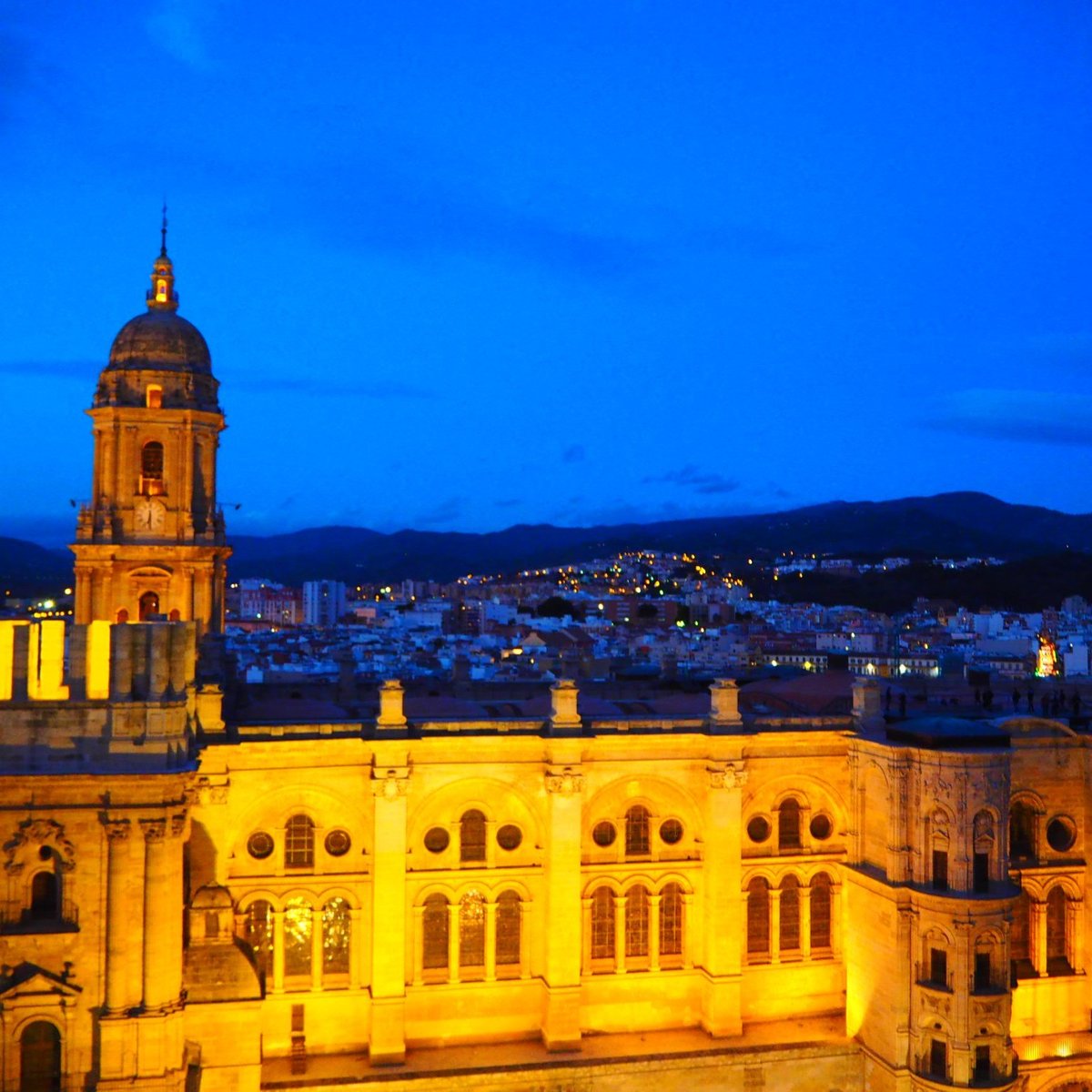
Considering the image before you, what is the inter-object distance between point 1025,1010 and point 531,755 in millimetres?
15403

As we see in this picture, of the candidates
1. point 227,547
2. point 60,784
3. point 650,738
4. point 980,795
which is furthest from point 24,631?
point 980,795

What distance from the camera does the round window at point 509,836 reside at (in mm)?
29750

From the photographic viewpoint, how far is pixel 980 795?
2839 centimetres

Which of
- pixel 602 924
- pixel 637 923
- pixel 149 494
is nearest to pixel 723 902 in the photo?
pixel 637 923

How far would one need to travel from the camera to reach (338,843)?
94.9 feet

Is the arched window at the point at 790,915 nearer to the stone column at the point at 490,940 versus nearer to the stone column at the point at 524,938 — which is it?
the stone column at the point at 524,938

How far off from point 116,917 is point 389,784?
781cm

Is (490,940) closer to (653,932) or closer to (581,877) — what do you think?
(581,877)

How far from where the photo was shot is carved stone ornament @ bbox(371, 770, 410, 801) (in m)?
28.2

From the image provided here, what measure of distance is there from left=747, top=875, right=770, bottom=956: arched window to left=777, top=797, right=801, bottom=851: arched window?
1.21 metres

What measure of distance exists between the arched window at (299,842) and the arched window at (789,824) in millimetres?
12594

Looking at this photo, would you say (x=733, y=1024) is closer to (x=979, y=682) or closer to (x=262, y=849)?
(x=262, y=849)

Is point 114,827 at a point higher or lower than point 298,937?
higher

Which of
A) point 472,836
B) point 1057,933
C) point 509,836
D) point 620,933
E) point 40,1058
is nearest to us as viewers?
point 40,1058
